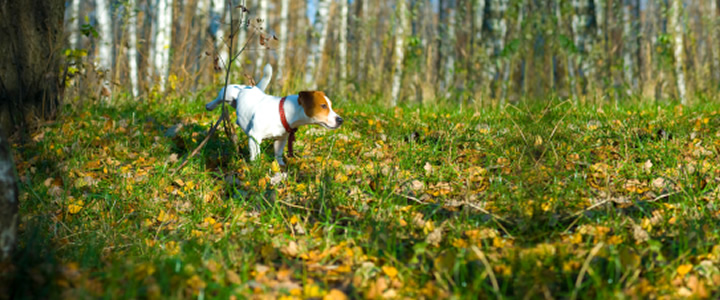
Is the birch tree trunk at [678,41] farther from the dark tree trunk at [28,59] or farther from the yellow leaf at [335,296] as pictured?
the dark tree trunk at [28,59]

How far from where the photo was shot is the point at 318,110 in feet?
12.0

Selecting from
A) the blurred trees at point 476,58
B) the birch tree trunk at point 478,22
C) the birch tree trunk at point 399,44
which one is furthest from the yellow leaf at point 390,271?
the birch tree trunk at point 399,44

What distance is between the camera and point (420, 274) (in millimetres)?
2615

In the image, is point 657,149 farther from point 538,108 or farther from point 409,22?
point 409,22

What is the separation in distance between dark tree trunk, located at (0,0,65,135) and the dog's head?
3.22 meters

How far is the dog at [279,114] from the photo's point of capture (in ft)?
12.0

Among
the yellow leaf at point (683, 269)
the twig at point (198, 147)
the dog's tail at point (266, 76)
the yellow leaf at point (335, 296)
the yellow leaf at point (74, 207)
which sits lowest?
the yellow leaf at point (74, 207)

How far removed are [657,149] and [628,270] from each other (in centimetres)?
201

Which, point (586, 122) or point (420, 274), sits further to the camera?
point (586, 122)

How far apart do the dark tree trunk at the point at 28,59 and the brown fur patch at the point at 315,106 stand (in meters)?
3.21

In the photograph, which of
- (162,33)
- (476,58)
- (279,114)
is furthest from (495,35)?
(162,33)

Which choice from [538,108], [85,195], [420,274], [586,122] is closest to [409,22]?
[586,122]

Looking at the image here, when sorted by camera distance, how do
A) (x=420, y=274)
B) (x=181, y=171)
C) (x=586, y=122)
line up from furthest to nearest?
(x=586, y=122) < (x=181, y=171) < (x=420, y=274)

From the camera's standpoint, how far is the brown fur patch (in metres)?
3.64
